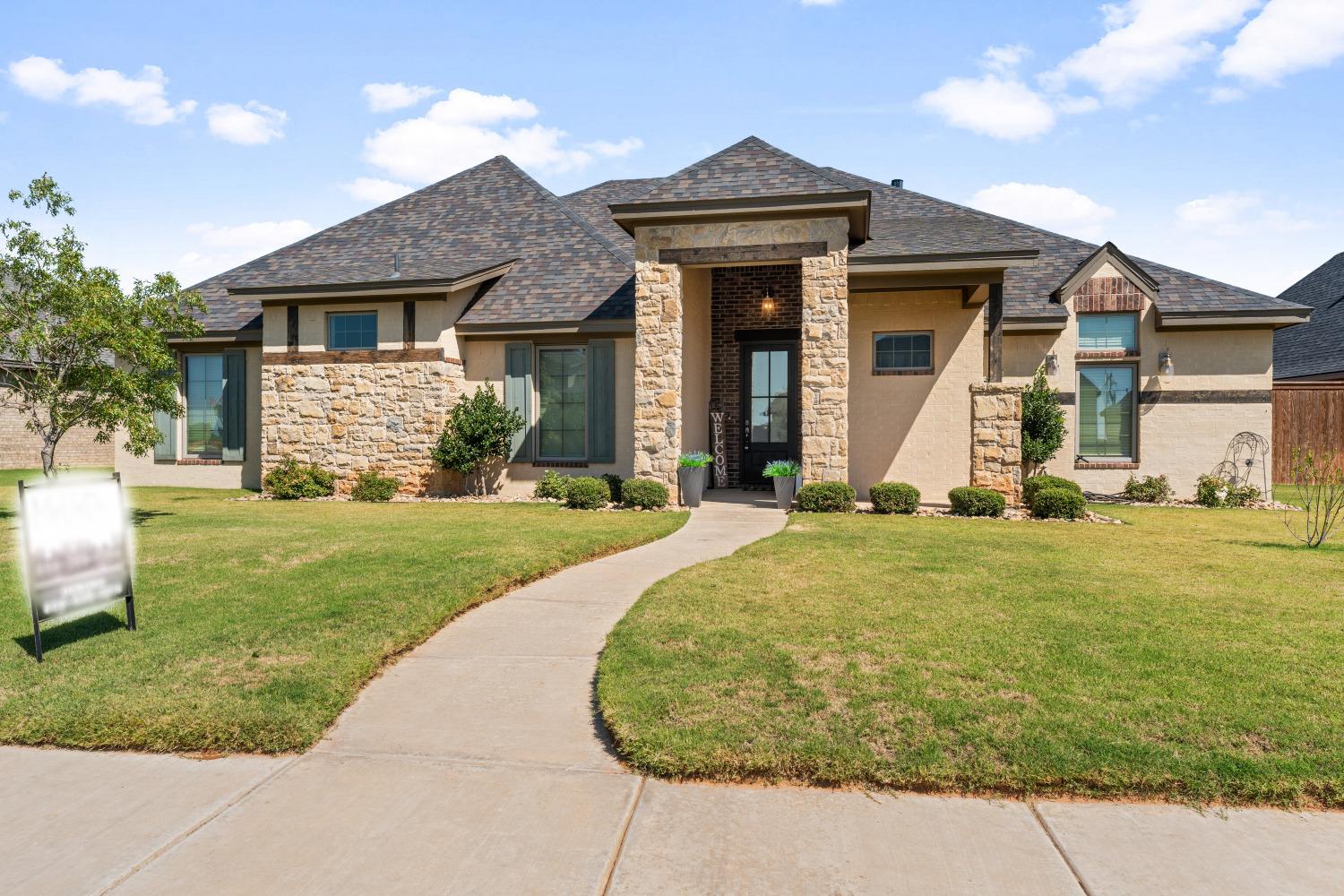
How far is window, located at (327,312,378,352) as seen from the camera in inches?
597

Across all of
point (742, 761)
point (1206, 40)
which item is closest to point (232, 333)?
point (742, 761)

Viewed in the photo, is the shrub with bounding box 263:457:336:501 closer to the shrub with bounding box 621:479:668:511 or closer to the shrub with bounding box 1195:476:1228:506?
the shrub with bounding box 621:479:668:511

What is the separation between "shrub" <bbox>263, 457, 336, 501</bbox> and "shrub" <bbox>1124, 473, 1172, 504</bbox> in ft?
50.5

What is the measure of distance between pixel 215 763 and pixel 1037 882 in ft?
11.4

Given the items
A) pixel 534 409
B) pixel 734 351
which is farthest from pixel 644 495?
pixel 734 351

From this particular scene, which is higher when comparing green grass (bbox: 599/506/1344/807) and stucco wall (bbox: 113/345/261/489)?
stucco wall (bbox: 113/345/261/489)

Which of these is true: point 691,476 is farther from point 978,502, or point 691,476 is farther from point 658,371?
point 978,502

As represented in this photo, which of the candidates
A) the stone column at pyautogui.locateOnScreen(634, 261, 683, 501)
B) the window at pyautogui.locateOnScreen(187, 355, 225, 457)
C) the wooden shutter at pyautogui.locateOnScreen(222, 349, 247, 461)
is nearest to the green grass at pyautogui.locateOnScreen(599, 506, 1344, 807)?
the stone column at pyautogui.locateOnScreen(634, 261, 683, 501)

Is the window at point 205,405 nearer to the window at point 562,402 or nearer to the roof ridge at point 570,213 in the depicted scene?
the window at point 562,402

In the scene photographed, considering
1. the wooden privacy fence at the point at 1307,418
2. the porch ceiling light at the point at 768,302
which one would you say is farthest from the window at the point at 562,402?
the wooden privacy fence at the point at 1307,418

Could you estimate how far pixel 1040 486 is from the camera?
12539mm

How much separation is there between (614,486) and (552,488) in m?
1.36

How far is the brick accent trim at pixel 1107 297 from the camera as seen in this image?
15297 millimetres

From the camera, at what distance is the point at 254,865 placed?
2740 mm
